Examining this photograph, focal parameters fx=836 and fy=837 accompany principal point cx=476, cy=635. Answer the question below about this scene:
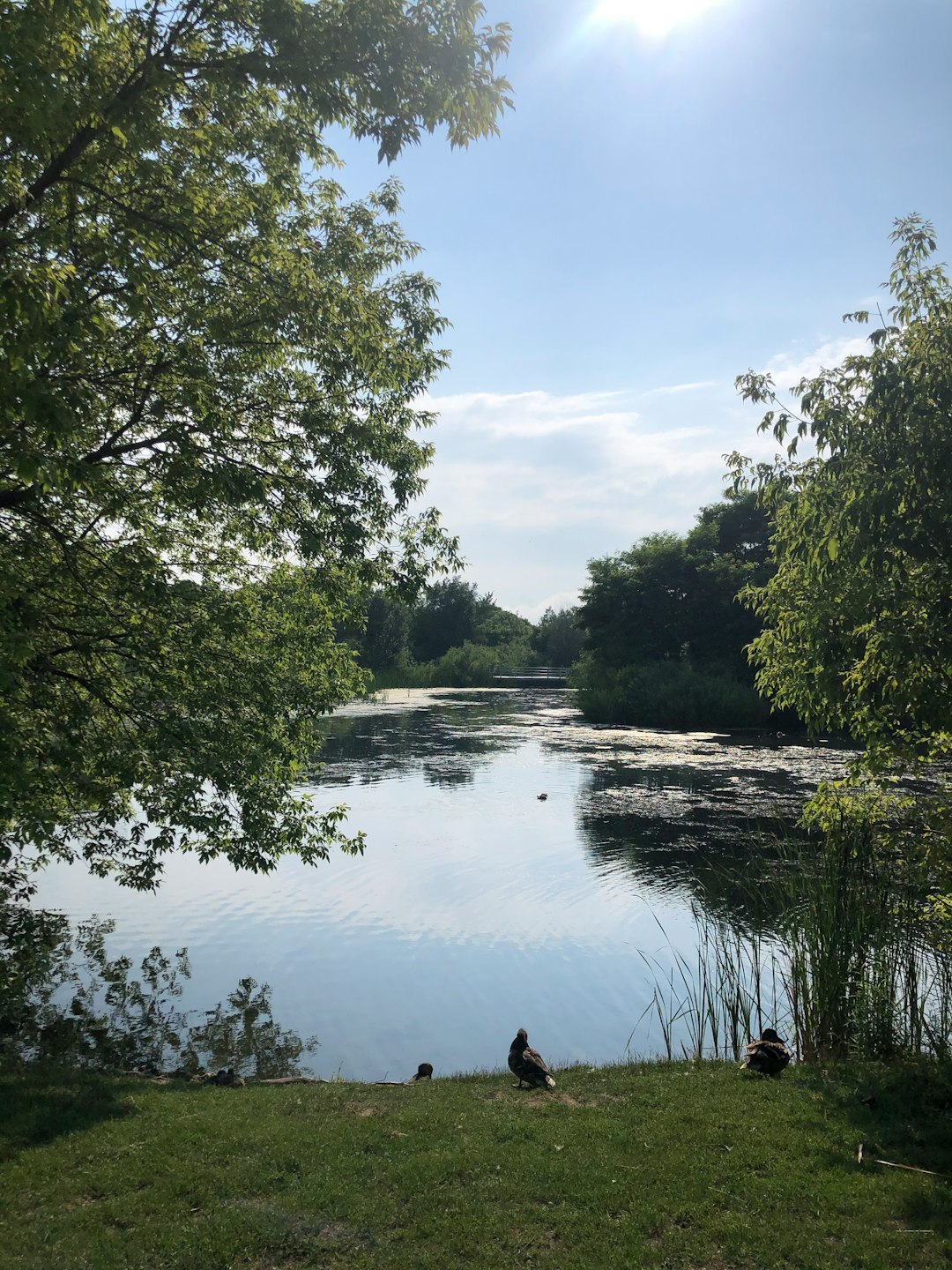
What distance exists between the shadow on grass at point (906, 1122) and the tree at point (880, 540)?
2.91 meters

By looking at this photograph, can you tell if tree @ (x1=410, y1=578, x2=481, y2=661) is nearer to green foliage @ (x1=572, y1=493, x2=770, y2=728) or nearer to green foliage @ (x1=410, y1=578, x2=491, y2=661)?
green foliage @ (x1=410, y1=578, x2=491, y2=661)

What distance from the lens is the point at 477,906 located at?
17469 millimetres

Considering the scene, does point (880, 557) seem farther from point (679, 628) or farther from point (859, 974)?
point (679, 628)

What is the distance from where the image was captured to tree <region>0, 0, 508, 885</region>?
638 centimetres

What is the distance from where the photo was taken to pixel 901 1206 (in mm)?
5773

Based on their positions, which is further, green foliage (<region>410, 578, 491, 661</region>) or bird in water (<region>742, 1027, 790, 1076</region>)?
green foliage (<region>410, 578, 491, 661</region>)

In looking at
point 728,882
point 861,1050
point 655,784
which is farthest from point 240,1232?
point 655,784

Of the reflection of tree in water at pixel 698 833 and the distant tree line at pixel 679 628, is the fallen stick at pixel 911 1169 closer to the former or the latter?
the reflection of tree in water at pixel 698 833

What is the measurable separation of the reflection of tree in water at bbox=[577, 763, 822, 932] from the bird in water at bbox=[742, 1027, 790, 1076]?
2.25 meters

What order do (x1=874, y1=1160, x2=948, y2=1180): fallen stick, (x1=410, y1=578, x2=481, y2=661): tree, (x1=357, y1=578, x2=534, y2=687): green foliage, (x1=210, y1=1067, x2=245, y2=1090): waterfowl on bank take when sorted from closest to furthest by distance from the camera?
1. (x1=874, y1=1160, x2=948, y2=1180): fallen stick
2. (x1=210, y1=1067, x2=245, y2=1090): waterfowl on bank
3. (x1=357, y1=578, x2=534, y2=687): green foliage
4. (x1=410, y1=578, x2=481, y2=661): tree

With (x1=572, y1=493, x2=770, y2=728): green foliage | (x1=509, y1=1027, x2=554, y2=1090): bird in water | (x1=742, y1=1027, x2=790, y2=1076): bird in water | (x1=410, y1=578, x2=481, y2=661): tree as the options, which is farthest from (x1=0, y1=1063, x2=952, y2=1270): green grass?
(x1=410, y1=578, x2=481, y2=661): tree

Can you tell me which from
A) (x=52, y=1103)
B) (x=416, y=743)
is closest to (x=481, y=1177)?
(x=52, y=1103)

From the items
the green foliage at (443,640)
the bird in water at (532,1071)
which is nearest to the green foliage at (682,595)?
the green foliage at (443,640)

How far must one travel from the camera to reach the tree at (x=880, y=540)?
7.39m
